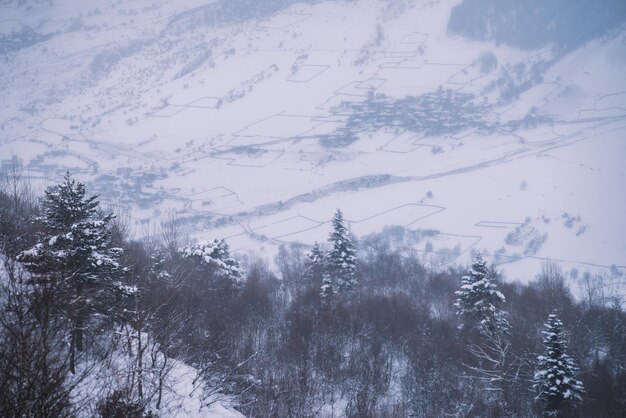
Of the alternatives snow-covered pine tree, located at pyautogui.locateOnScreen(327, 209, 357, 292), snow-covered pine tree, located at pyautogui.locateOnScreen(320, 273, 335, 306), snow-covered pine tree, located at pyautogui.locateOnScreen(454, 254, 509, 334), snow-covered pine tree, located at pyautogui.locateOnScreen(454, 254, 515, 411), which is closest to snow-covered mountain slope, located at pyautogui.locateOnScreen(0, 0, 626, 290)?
snow-covered pine tree, located at pyautogui.locateOnScreen(327, 209, 357, 292)

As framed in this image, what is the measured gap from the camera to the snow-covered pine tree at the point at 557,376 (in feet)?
54.7

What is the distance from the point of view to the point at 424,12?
184m

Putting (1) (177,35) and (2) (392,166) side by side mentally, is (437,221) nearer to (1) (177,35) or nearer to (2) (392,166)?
(2) (392,166)

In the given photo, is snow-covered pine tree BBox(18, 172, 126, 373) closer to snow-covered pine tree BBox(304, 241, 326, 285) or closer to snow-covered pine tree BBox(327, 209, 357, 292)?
snow-covered pine tree BBox(327, 209, 357, 292)

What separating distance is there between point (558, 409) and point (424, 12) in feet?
640

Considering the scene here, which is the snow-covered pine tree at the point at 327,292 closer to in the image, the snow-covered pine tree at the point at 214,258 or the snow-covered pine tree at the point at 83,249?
the snow-covered pine tree at the point at 214,258

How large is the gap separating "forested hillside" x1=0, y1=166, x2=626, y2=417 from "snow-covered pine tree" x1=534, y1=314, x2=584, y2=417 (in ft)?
0.18

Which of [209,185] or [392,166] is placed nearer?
[209,185]

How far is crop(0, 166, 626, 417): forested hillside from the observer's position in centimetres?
1128

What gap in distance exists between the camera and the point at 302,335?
2492 centimetres

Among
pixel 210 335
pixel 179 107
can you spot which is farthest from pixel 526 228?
pixel 179 107

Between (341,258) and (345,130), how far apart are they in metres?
87.3

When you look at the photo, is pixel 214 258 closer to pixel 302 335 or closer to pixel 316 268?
pixel 316 268

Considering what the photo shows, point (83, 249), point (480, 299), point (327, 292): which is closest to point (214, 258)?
point (327, 292)
